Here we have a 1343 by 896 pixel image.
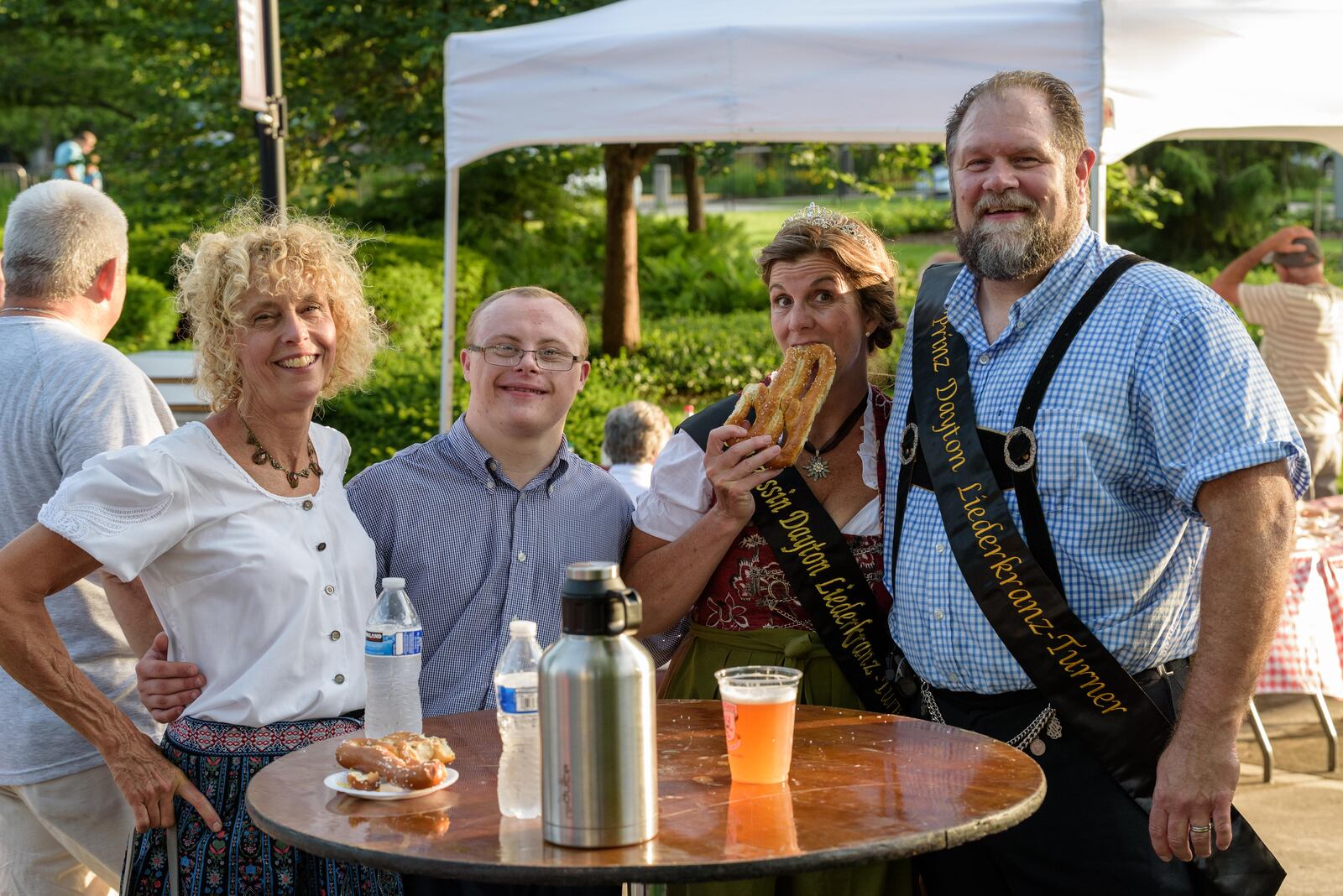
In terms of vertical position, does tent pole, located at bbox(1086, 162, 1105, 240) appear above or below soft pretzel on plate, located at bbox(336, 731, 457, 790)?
above

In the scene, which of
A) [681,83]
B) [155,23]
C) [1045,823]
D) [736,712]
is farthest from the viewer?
[155,23]

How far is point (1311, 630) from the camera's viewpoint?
5422 millimetres

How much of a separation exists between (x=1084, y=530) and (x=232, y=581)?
1645 mm

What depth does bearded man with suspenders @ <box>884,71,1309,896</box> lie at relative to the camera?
2502 mm

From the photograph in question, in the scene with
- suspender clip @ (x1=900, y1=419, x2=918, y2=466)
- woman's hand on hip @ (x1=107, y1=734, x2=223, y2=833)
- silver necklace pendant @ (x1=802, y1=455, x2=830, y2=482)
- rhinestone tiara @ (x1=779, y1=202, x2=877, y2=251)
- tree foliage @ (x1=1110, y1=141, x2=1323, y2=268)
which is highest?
tree foliage @ (x1=1110, y1=141, x2=1323, y2=268)

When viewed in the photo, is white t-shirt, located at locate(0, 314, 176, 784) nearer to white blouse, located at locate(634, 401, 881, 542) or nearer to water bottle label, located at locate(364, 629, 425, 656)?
water bottle label, located at locate(364, 629, 425, 656)

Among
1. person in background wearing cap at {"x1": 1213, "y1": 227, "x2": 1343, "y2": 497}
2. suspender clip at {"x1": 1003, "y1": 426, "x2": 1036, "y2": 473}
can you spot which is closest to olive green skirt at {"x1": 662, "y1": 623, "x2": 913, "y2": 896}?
suspender clip at {"x1": 1003, "y1": 426, "x2": 1036, "y2": 473}

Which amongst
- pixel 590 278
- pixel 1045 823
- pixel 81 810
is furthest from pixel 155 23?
pixel 1045 823

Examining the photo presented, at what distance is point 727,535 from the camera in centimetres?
302

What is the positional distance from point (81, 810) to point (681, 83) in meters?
3.58

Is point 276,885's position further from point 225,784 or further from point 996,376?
point 996,376

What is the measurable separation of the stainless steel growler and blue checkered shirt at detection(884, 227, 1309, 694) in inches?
42.0

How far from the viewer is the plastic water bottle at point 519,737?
2041mm

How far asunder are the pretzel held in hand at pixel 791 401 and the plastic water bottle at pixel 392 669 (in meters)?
0.82
